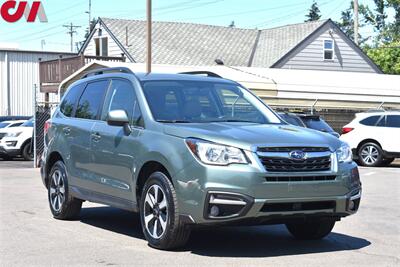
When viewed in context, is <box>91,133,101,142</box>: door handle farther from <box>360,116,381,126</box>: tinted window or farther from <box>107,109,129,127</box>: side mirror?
<box>360,116,381,126</box>: tinted window

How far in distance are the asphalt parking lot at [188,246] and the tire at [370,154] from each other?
975cm

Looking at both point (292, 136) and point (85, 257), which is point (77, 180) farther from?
point (292, 136)

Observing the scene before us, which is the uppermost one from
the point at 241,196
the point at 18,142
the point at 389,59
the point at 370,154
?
the point at 389,59

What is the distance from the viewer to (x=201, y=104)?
797 cm

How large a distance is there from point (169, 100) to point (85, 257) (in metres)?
1.97

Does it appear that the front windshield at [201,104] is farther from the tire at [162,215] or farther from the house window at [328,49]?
the house window at [328,49]

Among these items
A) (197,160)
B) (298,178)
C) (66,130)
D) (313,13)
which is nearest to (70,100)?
(66,130)

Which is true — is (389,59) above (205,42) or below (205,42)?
below

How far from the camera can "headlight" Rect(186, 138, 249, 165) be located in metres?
6.66

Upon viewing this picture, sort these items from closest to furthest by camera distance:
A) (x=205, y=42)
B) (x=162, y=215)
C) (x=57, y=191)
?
1. (x=162, y=215)
2. (x=57, y=191)
3. (x=205, y=42)

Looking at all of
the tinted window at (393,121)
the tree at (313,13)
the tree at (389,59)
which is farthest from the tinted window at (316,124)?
the tree at (313,13)

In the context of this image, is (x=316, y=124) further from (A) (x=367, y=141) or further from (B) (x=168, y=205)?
(B) (x=168, y=205)

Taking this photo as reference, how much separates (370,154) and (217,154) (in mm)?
14620

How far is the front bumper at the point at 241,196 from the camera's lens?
6.56m
